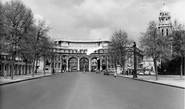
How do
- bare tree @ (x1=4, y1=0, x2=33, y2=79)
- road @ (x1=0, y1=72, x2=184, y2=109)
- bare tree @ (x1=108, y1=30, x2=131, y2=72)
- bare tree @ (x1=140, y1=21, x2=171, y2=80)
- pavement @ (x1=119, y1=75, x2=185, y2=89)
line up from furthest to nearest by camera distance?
bare tree @ (x1=108, y1=30, x2=131, y2=72), bare tree @ (x1=140, y1=21, x2=171, y2=80), bare tree @ (x1=4, y1=0, x2=33, y2=79), pavement @ (x1=119, y1=75, x2=185, y2=89), road @ (x1=0, y1=72, x2=184, y2=109)

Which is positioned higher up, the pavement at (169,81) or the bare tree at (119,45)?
the bare tree at (119,45)

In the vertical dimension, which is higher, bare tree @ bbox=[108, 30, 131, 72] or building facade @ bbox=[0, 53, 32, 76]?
bare tree @ bbox=[108, 30, 131, 72]

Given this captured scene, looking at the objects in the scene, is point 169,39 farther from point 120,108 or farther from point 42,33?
point 120,108

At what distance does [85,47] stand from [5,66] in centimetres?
12084

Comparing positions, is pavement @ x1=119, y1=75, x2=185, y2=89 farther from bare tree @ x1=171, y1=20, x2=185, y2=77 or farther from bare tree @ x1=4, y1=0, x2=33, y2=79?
bare tree @ x1=4, y1=0, x2=33, y2=79

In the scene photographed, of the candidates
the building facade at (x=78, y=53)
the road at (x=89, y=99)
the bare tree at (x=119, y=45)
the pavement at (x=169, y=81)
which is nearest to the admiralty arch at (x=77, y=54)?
the building facade at (x=78, y=53)

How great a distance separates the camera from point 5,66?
4822cm

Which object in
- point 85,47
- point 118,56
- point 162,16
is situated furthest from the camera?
point 85,47

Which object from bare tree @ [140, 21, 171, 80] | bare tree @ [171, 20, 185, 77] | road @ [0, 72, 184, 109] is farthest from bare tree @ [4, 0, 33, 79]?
bare tree @ [171, 20, 185, 77]

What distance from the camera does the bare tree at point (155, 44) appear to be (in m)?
35.9

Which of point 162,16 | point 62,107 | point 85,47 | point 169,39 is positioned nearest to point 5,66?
point 169,39

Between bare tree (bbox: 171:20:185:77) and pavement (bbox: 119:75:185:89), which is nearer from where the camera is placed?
pavement (bbox: 119:75:185:89)

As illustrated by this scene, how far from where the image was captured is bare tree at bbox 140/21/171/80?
35906 millimetres

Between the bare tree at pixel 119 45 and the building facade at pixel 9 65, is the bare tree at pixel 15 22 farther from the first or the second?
the bare tree at pixel 119 45
